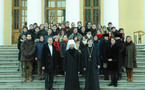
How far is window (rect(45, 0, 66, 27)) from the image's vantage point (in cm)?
1734

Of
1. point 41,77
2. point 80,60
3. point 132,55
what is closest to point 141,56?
point 132,55

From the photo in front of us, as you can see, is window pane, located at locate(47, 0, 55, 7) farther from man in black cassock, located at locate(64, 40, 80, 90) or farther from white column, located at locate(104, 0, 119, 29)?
man in black cassock, located at locate(64, 40, 80, 90)

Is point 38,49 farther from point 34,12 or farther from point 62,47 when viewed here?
point 34,12

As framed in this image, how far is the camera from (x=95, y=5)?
57.2 ft

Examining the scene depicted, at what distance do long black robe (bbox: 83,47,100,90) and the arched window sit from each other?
37.2 feet

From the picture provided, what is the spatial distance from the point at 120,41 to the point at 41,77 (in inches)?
151

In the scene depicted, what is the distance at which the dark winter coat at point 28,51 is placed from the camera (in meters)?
8.25

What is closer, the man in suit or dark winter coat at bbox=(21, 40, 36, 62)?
the man in suit

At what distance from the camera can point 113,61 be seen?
798 centimetres

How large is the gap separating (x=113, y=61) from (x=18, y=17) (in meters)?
11.9

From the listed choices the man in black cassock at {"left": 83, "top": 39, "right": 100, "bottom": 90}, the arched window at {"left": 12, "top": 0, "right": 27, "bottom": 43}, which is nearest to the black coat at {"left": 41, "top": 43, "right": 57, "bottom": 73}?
the man in black cassock at {"left": 83, "top": 39, "right": 100, "bottom": 90}

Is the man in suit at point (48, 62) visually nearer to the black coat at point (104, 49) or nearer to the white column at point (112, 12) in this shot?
the black coat at point (104, 49)

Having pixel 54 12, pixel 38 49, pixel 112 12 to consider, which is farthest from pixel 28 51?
pixel 54 12

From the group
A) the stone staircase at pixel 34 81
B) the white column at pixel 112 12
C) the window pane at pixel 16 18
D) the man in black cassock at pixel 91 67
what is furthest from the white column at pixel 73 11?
the man in black cassock at pixel 91 67
